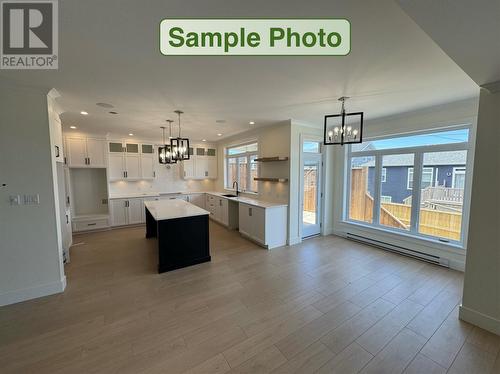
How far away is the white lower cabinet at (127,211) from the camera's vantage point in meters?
5.66

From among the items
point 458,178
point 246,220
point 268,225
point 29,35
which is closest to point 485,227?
point 458,178

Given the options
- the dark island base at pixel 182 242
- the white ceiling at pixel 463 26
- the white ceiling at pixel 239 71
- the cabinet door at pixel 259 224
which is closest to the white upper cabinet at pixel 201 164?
the white ceiling at pixel 239 71

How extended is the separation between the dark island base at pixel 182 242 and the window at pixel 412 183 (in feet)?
11.4

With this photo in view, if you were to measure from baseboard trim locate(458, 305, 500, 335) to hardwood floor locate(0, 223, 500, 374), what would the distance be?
0.07 metres

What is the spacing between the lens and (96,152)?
5441 mm

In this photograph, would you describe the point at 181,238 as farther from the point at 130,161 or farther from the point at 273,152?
the point at 130,161

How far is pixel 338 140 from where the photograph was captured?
2918mm

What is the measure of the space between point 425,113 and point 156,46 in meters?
4.20

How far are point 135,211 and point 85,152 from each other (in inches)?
77.8

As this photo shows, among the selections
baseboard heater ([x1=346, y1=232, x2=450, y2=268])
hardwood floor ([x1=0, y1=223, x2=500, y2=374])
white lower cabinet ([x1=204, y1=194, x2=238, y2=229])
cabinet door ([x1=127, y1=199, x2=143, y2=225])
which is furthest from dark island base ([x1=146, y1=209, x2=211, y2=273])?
baseboard heater ([x1=346, y1=232, x2=450, y2=268])

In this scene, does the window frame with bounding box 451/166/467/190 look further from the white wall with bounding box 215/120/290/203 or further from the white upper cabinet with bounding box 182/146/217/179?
the white upper cabinet with bounding box 182/146/217/179

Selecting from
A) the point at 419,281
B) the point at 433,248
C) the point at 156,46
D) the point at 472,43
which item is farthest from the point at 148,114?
the point at 433,248

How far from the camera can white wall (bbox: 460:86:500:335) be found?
1983 millimetres

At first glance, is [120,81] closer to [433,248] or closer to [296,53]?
[296,53]
